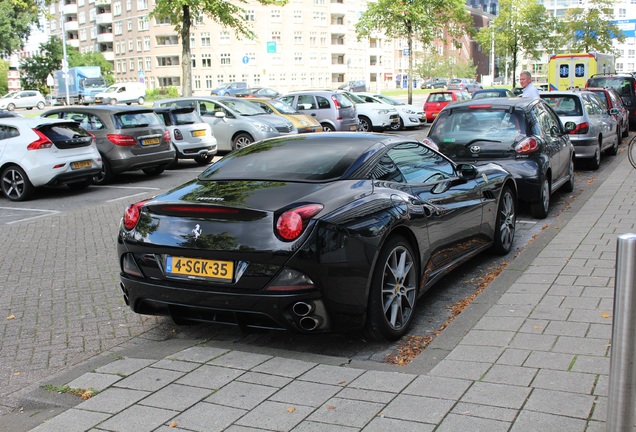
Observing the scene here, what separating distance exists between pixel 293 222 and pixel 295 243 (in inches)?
5.3

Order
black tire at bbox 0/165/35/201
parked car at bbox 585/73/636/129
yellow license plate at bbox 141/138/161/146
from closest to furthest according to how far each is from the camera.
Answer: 1. black tire at bbox 0/165/35/201
2. yellow license plate at bbox 141/138/161/146
3. parked car at bbox 585/73/636/129

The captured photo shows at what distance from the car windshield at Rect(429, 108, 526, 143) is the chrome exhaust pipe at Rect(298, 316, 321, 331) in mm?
5769

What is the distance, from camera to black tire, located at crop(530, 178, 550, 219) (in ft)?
30.3

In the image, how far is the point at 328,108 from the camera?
78.9ft

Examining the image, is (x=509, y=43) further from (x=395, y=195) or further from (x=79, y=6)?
(x=79, y=6)

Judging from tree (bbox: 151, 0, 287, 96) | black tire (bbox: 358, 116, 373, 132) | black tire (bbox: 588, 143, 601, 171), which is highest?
tree (bbox: 151, 0, 287, 96)

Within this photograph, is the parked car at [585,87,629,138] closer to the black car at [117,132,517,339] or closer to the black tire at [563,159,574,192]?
the black tire at [563,159,574,192]

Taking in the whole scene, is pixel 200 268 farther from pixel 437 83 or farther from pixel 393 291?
pixel 437 83

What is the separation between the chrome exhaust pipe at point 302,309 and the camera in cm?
432

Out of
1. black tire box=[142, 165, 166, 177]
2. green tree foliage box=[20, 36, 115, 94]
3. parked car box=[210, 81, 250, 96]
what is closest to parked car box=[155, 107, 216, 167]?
black tire box=[142, 165, 166, 177]

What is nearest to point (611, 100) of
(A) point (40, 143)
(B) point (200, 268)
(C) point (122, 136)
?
(C) point (122, 136)

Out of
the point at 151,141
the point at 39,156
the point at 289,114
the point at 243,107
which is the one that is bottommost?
the point at 39,156

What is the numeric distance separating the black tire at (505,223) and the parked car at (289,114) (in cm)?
1305

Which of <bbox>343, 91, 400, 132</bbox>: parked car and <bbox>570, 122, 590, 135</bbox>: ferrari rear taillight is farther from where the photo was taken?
<bbox>343, 91, 400, 132</bbox>: parked car
